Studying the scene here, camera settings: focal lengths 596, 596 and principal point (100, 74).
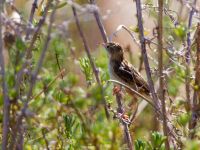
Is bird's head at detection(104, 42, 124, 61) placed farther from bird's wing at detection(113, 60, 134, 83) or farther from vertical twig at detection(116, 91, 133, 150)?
vertical twig at detection(116, 91, 133, 150)

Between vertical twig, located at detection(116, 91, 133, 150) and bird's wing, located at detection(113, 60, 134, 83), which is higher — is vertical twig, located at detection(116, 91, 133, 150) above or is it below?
above

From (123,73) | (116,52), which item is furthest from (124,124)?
(116,52)

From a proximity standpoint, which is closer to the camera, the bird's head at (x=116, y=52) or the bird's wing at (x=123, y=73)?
the bird's wing at (x=123, y=73)

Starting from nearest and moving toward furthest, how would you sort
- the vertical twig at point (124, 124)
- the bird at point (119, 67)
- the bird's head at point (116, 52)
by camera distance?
the vertical twig at point (124, 124), the bird at point (119, 67), the bird's head at point (116, 52)

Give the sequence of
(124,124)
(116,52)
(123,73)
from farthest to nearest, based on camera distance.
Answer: (116,52)
(123,73)
(124,124)

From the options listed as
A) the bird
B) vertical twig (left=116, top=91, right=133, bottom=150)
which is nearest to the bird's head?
the bird

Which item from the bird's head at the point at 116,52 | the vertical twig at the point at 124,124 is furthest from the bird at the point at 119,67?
the vertical twig at the point at 124,124

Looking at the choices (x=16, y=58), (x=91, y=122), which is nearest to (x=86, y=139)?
(x=91, y=122)

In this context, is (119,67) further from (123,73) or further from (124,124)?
(124,124)

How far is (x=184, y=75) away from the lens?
7.18 ft

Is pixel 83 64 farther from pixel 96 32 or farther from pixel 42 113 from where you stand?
pixel 96 32

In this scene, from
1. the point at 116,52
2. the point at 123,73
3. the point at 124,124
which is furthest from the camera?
the point at 116,52

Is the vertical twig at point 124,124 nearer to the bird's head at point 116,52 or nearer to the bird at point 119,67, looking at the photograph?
the bird at point 119,67

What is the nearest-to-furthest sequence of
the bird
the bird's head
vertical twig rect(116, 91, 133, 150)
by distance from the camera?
vertical twig rect(116, 91, 133, 150), the bird, the bird's head
